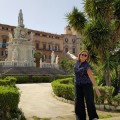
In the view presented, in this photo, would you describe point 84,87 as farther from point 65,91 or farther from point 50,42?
point 50,42

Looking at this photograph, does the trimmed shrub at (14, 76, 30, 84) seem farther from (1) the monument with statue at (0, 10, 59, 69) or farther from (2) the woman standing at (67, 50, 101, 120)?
(2) the woman standing at (67, 50, 101, 120)

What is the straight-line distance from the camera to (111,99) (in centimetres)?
1149

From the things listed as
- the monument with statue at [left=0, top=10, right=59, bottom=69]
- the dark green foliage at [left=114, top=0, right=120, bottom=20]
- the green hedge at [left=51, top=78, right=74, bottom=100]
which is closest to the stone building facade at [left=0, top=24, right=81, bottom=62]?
the monument with statue at [left=0, top=10, right=59, bottom=69]

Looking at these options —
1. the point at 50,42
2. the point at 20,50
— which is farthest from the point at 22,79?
the point at 50,42

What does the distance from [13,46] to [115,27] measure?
3004 cm

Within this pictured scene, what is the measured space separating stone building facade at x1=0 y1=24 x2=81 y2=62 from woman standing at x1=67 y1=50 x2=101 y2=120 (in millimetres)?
68265

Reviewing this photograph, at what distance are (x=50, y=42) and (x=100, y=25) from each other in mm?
74100

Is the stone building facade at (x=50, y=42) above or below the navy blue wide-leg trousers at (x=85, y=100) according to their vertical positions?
above

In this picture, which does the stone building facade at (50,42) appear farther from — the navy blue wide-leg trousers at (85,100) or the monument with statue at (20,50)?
the navy blue wide-leg trousers at (85,100)

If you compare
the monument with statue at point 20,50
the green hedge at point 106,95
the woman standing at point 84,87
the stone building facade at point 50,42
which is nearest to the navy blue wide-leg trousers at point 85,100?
the woman standing at point 84,87

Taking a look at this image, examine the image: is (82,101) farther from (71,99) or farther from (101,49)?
(101,49)

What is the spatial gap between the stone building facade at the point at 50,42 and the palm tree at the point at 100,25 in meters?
59.5

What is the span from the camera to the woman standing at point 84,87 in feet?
21.6

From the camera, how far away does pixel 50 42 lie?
8744cm
